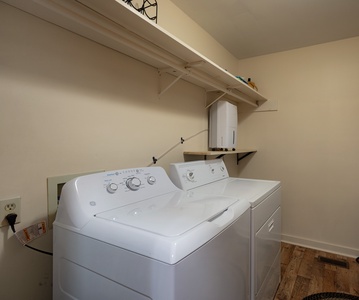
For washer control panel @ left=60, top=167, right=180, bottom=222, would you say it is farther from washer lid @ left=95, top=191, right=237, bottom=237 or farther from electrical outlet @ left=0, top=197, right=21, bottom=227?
electrical outlet @ left=0, top=197, right=21, bottom=227

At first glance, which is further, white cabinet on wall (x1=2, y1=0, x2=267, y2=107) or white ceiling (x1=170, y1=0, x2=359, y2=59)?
white ceiling (x1=170, y1=0, x2=359, y2=59)

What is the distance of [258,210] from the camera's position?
1.34 metres

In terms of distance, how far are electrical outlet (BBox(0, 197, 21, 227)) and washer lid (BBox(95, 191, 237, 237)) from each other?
1.24ft

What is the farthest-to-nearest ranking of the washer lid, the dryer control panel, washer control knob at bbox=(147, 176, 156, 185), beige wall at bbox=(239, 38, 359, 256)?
beige wall at bbox=(239, 38, 359, 256) → the dryer control panel → washer control knob at bbox=(147, 176, 156, 185) → the washer lid

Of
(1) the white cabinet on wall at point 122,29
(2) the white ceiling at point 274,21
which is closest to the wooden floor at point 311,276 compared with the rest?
(1) the white cabinet on wall at point 122,29

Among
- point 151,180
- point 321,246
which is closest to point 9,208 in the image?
point 151,180

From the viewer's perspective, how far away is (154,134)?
5.74 ft

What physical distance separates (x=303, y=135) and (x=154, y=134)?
189 centimetres

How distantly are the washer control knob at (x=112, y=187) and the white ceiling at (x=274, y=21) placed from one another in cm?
156

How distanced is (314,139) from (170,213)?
2.32 m

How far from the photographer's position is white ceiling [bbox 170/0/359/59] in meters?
1.86

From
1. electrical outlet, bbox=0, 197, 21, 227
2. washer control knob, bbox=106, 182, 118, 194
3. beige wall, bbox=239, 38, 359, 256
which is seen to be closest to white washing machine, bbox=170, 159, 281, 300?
washer control knob, bbox=106, 182, 118, 194

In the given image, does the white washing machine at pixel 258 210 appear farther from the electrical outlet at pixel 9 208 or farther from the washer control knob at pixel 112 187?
the electrical outlet at pixel 9 208

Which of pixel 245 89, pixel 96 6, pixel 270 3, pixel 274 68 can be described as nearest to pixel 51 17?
pixel 96 6
